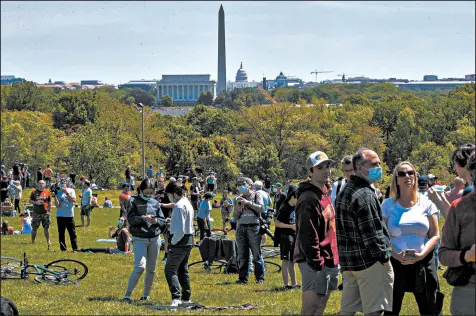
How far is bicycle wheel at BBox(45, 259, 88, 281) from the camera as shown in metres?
13.5

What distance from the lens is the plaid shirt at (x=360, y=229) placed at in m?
6.68

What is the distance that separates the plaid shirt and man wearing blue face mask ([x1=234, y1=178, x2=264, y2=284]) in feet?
17.9

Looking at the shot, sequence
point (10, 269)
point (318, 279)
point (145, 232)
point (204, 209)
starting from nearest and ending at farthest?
point (318, 279) → point (145, 232) → point (10, 269) → point (204, 209)

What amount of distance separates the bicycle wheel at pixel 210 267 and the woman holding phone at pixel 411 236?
7375 mm

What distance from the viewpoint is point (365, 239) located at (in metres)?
6.68

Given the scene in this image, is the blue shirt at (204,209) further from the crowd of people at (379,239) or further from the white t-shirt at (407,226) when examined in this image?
the white t-shirt at (407,226)

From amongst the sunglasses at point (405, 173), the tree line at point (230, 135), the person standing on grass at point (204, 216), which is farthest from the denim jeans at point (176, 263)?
the tree line at point (230, 135)

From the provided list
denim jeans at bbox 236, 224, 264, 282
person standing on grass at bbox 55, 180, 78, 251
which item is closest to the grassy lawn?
denim jeans at bbox 236, 224, 264, 282

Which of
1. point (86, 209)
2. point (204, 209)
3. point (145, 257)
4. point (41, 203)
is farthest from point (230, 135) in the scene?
point (145, 257)

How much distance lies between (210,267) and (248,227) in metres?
3.03

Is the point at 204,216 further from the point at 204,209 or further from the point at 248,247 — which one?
the point at 248,247

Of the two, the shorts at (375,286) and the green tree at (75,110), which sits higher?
the green tree at (75,110)

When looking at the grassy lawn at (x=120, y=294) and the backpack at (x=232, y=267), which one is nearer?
the grassy lawn at (x=120, y=294)

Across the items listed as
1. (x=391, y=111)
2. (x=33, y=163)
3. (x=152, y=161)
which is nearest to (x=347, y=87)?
(x=391, y=111)
